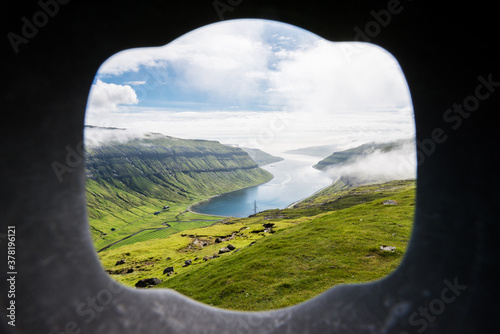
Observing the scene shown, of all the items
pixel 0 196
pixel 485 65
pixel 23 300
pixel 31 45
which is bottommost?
pixel 23 300

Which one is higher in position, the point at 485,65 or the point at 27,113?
the point at 27,113

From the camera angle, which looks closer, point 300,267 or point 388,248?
point 300,267

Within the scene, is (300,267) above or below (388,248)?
below

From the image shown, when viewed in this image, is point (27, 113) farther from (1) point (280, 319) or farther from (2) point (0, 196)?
(1) point (280, 319)

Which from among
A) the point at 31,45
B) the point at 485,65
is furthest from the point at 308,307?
the point at 31,45

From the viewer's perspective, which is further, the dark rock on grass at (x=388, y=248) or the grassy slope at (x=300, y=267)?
the dark rock on grass at (x=388, y=248)

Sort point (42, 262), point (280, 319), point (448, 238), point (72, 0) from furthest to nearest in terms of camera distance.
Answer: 1. point (280, 319)
2. point (448, 238)
3. point (42, 262)
4. point (72, 0)

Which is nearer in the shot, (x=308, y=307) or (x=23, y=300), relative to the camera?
(x=23, y=300)

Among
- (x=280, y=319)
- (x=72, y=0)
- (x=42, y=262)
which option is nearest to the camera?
(x=72, y=0)

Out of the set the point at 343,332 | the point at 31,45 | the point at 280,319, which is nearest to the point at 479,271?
the point at 343,332

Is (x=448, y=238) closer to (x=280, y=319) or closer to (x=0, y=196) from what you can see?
(x=280, y=319)

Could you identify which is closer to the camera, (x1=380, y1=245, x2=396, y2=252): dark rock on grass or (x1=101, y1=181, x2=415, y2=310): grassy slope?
(x1=101, y1=181, x2=415, y2=310): grassy slope
